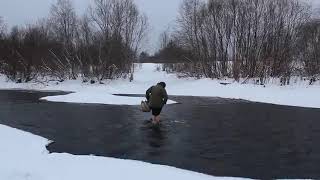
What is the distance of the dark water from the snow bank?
944 millimetres

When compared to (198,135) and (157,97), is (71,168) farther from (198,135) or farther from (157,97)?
(157,97)

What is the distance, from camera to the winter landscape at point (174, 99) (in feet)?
35.2

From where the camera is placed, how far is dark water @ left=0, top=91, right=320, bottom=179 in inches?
436

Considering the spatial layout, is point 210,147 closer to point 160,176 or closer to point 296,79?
point 160,176

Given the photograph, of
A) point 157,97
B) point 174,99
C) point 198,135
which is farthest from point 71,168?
point 174,99

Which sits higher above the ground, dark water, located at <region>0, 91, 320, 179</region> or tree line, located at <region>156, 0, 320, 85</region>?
tree line, located at <region>156, 0, 320, 85</region>

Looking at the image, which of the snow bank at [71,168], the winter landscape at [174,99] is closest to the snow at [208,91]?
the winter landscape at [174,99]

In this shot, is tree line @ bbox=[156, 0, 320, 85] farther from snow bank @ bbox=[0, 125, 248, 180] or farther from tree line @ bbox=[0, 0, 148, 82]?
snow bank @ bbox=[0, 125, 248, 180]

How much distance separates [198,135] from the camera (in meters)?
15.4

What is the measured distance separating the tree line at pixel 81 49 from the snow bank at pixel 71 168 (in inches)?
1358

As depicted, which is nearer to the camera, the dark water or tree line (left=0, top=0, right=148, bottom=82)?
the dark water

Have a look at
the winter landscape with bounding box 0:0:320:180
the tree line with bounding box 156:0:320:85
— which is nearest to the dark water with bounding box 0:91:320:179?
the winter landscape with bounding box 0:0:320:180

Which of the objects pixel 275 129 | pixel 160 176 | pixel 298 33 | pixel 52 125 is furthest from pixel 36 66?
pixel 160 176

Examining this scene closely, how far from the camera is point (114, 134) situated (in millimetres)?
15445
